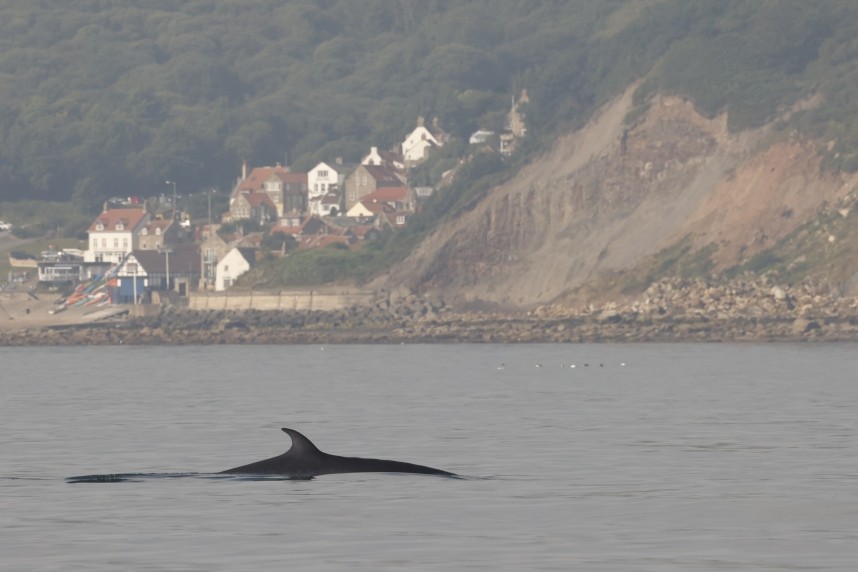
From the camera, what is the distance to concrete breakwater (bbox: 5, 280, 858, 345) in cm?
13000

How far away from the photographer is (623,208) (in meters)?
148

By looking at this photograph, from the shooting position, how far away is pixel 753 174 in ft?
465

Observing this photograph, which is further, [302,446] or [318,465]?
[318,465]

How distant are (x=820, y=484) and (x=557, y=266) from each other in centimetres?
11017

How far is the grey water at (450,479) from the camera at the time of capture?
2689cm

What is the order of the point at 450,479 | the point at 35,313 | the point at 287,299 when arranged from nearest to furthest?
the point at 450,479
the point at 287,299
the point at 35,313

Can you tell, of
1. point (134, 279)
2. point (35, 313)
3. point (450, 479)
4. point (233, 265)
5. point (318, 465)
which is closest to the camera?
point (318, 465)

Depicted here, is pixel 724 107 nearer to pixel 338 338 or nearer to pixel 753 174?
pixel 753 174

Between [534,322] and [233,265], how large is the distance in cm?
4757

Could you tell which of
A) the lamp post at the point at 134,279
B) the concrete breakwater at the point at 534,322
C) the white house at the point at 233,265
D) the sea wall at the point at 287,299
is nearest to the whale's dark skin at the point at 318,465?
the concrete breakwater at the point at 534,322

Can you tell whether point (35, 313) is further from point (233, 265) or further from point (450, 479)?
point (450, 479)

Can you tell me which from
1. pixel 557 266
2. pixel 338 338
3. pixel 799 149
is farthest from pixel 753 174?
pixel 338 338

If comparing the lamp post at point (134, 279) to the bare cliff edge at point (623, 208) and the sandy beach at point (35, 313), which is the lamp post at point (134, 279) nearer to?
the sandy beach at point (35, 313)

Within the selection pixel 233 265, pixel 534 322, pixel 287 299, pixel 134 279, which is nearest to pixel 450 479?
pixel 534 322
